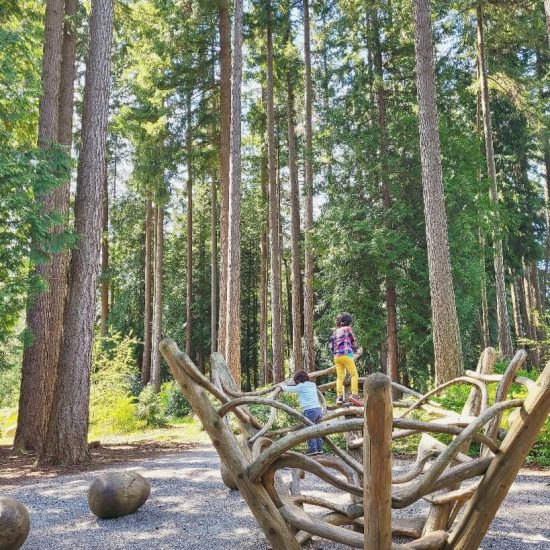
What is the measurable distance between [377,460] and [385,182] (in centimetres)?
1515

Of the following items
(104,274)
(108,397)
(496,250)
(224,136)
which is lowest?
(108,397)

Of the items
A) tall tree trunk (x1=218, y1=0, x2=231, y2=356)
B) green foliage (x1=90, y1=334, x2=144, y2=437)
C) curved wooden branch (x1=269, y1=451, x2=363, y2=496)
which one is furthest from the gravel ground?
tall tree trunk (x1=218, y1=0, x2=231, y2=356)

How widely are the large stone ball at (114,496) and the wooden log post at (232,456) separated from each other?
9.40 ft

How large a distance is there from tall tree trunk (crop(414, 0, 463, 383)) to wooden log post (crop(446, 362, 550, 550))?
7148mm

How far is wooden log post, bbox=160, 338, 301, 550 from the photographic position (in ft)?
9.49

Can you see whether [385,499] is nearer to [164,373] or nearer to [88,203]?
[88,203]

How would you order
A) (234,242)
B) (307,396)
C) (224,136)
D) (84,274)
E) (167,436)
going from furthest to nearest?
(224,136), (167,436), (234,242), (84,274), (307,396)

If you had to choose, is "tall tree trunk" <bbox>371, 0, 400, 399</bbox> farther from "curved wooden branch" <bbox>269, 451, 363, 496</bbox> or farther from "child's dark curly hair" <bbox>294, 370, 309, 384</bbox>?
"curved wooden branch" <bbox>269, 451, 363, 496</bbox>

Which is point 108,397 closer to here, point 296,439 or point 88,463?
point 88,463

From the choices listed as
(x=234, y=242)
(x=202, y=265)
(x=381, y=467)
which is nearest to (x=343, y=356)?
(x=381, y=467)

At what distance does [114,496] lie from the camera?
5227 mm

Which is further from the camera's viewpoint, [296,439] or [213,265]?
[213,265]

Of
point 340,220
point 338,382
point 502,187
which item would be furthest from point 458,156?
point 338,382

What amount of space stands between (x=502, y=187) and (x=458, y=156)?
333 inches
